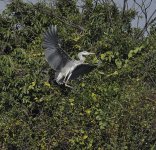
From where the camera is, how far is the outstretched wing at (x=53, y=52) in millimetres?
6941

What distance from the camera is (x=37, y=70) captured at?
7418 mm

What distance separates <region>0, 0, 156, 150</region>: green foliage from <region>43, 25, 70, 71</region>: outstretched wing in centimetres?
29

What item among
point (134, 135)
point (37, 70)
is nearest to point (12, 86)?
point (37, 70)

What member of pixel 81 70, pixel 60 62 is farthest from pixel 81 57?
pixel 60 62

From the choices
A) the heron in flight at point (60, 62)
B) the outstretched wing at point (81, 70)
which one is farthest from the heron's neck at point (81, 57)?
the outstretched wing at point (81, 70)

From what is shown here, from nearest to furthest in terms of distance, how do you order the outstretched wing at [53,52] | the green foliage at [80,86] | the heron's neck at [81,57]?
the green foliage at [80,86]
the outstretched wing at [53,52]
the heron's neck at [81,57]

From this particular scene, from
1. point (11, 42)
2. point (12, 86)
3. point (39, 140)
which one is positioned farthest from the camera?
point (11, 42)

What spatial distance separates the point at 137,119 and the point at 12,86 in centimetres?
202

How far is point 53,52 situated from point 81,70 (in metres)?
0.40

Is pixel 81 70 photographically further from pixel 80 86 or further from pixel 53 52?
pixel 53 52

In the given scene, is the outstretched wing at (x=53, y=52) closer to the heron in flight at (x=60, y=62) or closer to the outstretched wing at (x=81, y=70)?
the heron in flight at (x=60, y=62)

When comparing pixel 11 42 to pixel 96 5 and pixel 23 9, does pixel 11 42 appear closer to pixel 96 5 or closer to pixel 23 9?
pixel 23 9

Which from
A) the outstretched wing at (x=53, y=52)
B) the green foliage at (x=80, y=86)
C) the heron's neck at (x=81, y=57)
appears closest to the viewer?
the green foliage at (x=80, y=86)

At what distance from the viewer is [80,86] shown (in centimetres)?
698
